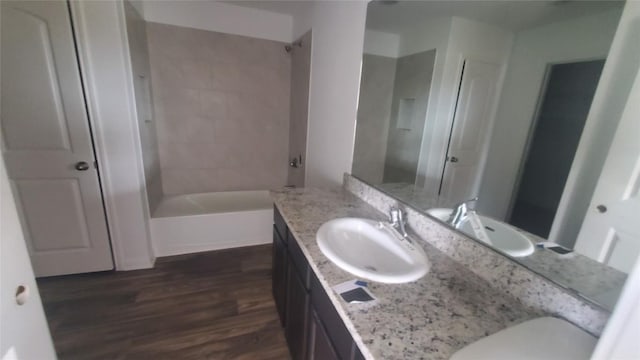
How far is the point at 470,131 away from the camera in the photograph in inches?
40.7

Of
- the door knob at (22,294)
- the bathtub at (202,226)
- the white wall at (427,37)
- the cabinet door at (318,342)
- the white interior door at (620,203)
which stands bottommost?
the bathtub at (202,226)

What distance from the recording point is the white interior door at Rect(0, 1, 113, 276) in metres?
1.61

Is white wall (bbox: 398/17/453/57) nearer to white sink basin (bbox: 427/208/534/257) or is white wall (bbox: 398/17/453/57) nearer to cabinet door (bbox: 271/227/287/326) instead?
white sink basin (bbox: 427/208/534/257)

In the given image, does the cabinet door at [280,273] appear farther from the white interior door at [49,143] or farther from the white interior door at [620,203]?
the white interior door at [49,143]

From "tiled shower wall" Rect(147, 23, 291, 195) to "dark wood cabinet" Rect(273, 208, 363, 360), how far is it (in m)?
1.67

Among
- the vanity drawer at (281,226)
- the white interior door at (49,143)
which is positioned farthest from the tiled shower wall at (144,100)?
the vanity drawer at (281,226)

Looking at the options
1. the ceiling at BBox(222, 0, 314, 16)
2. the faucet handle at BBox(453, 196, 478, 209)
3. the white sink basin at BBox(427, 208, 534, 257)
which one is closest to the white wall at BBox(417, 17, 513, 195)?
the faucet handle at BBox(453, 196, 478, 209)

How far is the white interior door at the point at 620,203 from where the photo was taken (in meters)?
0.60

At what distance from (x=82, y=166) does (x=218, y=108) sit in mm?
1357

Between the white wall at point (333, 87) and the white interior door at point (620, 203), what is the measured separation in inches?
50.6

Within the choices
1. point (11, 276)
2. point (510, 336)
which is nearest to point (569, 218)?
point (510, 336)

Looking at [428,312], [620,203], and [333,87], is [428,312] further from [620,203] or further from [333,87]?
[333,87]

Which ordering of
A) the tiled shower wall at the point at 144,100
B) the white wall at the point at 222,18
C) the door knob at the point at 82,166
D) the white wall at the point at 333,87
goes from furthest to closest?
the white wall at the point at 222,18
the tiled shower wall at the point at 144,100
the door knob at the point at 82,166
the white wall at the point at 333,87

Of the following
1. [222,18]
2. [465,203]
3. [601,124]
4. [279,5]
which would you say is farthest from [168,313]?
[279,5]
